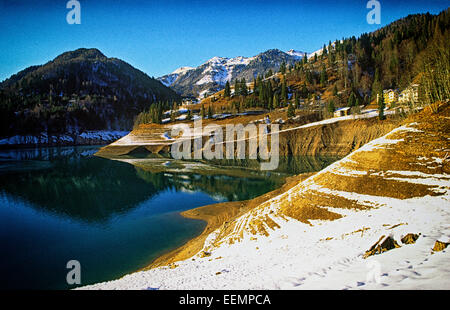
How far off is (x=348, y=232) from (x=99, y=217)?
84.3ft

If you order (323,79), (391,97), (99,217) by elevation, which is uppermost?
(323,79)

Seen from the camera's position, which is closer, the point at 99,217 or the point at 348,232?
the point at 348,232

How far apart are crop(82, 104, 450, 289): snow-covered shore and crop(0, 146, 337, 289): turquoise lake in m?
5.34

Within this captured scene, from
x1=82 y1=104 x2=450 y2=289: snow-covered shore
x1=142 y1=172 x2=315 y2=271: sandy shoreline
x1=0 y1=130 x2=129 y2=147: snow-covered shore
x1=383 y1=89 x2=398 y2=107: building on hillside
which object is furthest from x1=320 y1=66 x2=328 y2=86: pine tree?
x1=0 y1=130 x2=129 y2=147: snow-covered shore

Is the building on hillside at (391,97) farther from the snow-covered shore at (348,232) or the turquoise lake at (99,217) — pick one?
the snow-covered shore at (348,232)

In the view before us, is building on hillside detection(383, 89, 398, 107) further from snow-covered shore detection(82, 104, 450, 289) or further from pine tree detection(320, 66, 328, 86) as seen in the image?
snow-covered shore detection(82, 104, 450, 289)

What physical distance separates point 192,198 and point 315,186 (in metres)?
18.8

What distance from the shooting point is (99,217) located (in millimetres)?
25625

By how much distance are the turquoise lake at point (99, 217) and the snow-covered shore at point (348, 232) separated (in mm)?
5340

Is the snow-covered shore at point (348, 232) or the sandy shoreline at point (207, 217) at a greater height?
the snow-covered shore at point (348, 232)

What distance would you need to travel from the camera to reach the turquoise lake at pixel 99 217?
15.9 m

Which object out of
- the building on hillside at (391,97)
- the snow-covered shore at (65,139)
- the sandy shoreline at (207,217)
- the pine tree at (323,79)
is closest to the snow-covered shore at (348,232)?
the sandy shoreline at (207,217)

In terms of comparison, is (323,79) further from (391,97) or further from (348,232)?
(348,232)

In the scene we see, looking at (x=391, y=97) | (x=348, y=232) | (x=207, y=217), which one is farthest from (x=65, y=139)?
(x=391, y=97)
